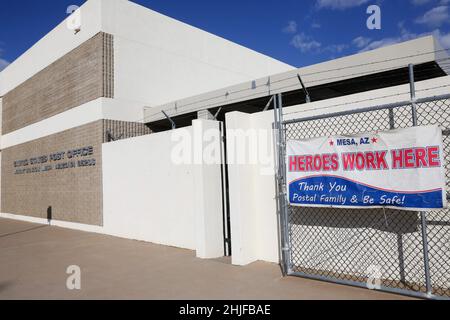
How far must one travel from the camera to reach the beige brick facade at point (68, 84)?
11.7m

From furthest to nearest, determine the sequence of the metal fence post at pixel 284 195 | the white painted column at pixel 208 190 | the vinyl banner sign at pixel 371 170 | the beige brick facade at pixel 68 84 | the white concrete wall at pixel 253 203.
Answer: the beige brick facade at pixel 68 84
the white painted column at pixel 208 190
the white concrete wall at pixel 253 203
the metal fence post at pixel 284 195
the vinyl banner sign at pixel 371 170

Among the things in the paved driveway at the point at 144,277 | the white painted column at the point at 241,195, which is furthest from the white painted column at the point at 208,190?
the white painted column at the point at 241,195

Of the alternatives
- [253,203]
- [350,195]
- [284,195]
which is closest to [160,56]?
[253,203]

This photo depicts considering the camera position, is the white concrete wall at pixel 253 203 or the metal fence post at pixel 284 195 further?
the white concrete wall at pixel 253 203

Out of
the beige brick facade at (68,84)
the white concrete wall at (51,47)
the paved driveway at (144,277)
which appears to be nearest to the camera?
the paved driveway at (144,277)

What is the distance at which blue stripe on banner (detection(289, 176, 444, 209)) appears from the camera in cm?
422

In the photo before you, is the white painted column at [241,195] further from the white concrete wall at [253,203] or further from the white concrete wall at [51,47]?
the white concrete wall at [51,47]

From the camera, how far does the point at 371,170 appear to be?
466 cm

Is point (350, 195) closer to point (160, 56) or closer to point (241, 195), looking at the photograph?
point (241, 195)

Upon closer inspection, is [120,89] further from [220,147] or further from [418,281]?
[418,281]

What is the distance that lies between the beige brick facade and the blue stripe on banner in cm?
855

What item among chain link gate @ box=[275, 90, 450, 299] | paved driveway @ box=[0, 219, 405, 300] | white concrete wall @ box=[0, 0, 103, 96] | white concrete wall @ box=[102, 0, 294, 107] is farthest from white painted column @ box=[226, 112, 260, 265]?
white concrete wall @ box=[0, 0, 103, 96]

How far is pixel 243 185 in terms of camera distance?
623 centimetres

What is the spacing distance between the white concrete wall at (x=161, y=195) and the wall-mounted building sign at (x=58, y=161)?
122 centimetres
